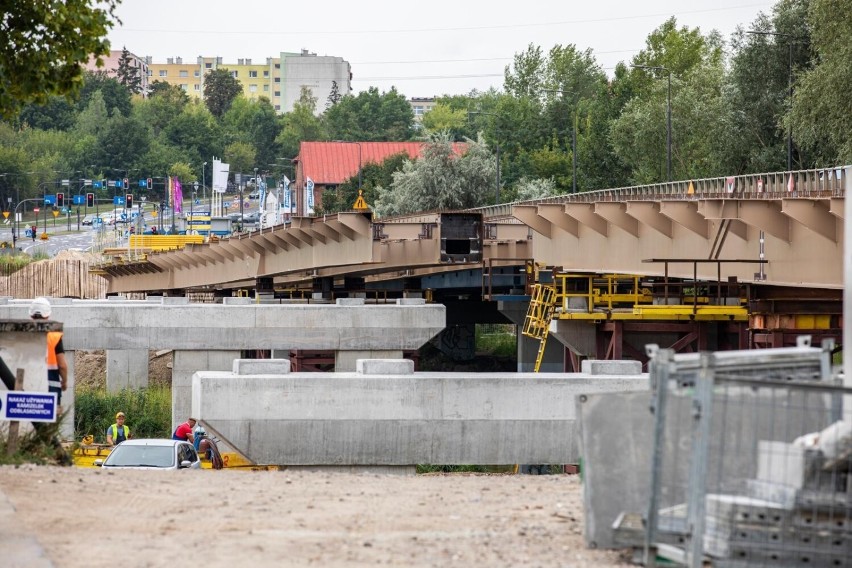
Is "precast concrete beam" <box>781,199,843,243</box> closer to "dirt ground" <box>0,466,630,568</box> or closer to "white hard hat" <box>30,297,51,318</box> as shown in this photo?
"dirt ground" <box>0,466,630,568</box>

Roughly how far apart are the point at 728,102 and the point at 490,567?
74.3 metres

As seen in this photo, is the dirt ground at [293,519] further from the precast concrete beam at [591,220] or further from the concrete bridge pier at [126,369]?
the concrete bridge pier at [126,369]

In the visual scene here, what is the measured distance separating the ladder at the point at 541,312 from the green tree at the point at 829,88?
14555mm

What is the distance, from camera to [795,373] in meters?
10.7

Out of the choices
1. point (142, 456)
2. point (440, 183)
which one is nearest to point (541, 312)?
point (142, 456)

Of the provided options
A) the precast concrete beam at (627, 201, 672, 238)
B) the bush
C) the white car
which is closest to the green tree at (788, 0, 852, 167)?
the precast concrete beam at (627, 201, 672, 238)

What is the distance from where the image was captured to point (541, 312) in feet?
155

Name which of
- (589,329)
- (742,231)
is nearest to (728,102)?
(589,329)

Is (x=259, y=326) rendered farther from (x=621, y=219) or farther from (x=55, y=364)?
(x=55, y=364)

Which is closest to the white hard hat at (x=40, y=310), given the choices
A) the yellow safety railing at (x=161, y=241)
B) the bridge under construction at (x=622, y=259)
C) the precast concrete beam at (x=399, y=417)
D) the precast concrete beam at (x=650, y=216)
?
the precast concrete beam at (x=399, y=417)

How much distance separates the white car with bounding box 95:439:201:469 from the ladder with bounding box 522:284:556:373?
2221 cm

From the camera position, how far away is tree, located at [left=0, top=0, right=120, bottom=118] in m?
19.7

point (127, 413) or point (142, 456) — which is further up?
point (142, 456)

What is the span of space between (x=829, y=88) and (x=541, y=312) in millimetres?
17746
